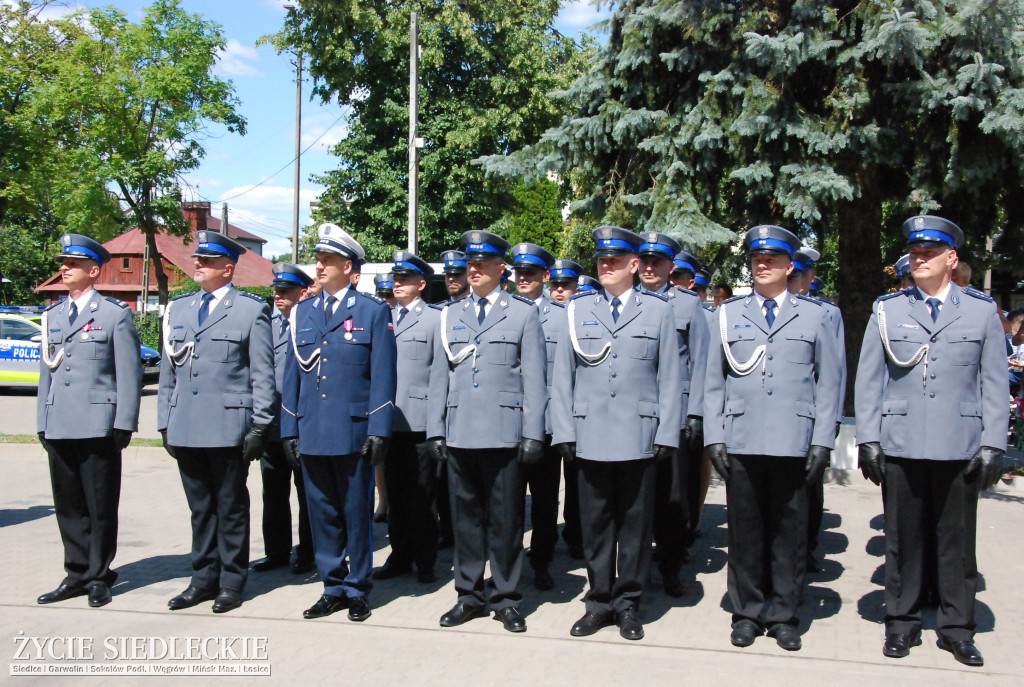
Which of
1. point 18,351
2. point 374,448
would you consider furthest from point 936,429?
point 18,351

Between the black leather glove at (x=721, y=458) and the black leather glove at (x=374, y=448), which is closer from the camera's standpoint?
the black leather glove at (x=721, y=458)

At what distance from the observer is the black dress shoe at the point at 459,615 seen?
5.07m

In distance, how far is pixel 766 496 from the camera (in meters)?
4.94

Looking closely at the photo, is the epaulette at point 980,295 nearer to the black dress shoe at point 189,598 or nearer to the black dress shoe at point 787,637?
the black dress shoe at point 787,637

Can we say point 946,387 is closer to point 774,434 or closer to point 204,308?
point 774,434

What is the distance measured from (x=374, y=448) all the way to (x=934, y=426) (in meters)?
2.99

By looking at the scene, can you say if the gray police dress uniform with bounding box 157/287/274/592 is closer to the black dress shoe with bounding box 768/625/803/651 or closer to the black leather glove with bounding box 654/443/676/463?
the black leather glove with bounding box 654/443/676/463

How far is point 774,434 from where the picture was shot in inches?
187

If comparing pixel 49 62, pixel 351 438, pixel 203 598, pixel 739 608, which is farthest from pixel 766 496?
pixel 49 62

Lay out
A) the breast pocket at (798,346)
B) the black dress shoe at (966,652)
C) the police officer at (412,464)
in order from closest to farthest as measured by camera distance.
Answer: the black dress shoe at (966,652), the breast pocket at (798,346), the police officer at (412,464)

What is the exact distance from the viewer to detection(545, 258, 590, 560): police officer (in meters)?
5.79

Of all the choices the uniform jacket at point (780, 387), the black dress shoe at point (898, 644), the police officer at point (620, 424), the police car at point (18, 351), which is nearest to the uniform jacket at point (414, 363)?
the police officer at point (620, 424)

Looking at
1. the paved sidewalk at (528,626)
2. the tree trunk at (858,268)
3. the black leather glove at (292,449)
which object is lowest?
the paved sidewalk at (528,626)

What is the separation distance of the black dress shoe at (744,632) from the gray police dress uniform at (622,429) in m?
0.54
